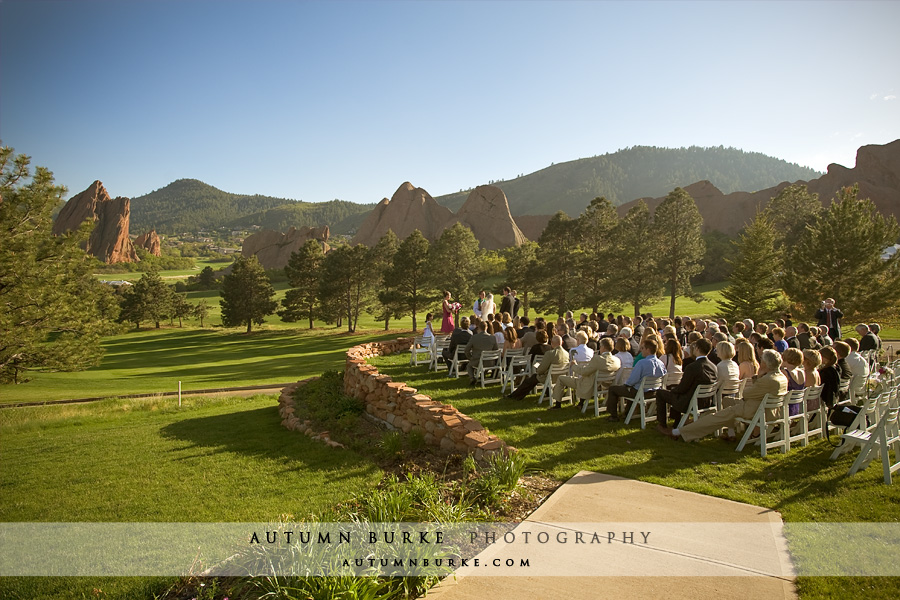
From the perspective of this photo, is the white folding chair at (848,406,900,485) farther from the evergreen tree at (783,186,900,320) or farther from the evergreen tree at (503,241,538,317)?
the evergreen tree at (503,241,538,317)

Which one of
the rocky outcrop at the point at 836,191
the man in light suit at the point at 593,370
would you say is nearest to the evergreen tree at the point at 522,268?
the man in light suit at the point at 593,370

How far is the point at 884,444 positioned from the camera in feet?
18.4

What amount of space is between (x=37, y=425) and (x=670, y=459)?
47.5 ft

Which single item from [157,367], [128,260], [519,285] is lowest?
[157,367]

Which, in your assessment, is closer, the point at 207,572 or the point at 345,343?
the point at 207,572

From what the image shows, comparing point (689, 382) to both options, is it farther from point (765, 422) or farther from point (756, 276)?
point (756, 276)

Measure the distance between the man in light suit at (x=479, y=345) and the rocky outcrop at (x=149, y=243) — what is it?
148 metres

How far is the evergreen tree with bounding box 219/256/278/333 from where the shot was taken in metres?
47.0

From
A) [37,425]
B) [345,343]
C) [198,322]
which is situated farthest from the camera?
[198,322]

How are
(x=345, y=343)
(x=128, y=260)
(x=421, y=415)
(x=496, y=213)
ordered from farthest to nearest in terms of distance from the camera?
(x=128, y=260)
(x=496, y=213)
(x=345, y=343)
(x=421, y=415)

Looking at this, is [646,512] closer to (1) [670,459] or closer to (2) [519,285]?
(1) [670,459]

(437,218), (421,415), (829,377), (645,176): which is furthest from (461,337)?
(645,176)

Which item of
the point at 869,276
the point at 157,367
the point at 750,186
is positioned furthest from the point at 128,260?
the point at 750,186

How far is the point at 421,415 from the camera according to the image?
752 centimetres
